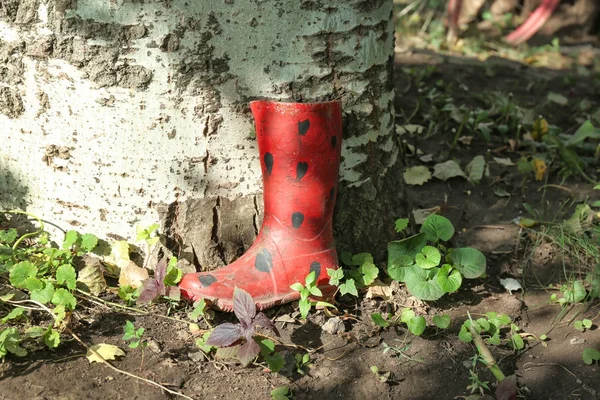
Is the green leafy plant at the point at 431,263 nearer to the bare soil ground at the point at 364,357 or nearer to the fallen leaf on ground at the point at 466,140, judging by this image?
the bare soil ground at the point at 364,357

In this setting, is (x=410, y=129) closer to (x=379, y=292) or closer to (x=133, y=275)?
(x=379, y=292)

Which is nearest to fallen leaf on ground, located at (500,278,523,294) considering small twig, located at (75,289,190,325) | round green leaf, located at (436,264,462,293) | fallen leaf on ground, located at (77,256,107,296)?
round green leaf, located at (436,264,462,293)

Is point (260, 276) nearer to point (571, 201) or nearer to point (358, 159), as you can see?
point (358, 159)

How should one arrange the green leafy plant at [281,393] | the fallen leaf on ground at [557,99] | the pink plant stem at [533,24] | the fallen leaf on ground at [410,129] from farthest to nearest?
the pink plant stem at [533,24]
the fallen leaf on ground at [557,99]
the fallen leaf on ground at [410,129]
the green leafy plant at [281,393]

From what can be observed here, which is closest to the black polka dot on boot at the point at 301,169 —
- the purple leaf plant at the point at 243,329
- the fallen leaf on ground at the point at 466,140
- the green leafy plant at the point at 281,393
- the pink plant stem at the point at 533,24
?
the purple leaf plant at the point at 243,329

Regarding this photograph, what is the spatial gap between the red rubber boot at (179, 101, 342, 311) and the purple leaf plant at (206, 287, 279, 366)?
0.40 feet

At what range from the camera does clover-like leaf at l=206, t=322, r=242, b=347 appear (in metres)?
1.93

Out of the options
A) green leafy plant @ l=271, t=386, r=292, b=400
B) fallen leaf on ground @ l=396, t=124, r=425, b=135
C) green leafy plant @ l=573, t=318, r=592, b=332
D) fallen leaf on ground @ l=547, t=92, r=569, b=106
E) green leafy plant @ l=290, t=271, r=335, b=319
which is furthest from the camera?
fallen leaf on ground @ l=547, t=92, r=569, b=106

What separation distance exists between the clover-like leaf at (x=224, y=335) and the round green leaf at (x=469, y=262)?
2.50ft

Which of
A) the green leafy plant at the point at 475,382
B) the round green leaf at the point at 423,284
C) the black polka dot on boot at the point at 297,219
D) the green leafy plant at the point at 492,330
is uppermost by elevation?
the black polka dot on boot at the point at 297,219

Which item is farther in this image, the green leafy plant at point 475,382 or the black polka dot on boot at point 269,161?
the black polka dot on boot at point 269,161

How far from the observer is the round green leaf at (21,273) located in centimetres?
208

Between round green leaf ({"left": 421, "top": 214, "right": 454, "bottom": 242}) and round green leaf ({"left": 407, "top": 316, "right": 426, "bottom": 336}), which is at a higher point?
round green leaf ({"left": 421, "top": 214, "right": 454, "bottom": 242})

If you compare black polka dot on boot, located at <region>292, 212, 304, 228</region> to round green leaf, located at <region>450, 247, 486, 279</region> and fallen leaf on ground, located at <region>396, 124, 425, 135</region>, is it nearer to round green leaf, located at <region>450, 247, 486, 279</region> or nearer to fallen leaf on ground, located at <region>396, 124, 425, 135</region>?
round green leaf, located at <region>450, 247, 486, 279</region>
